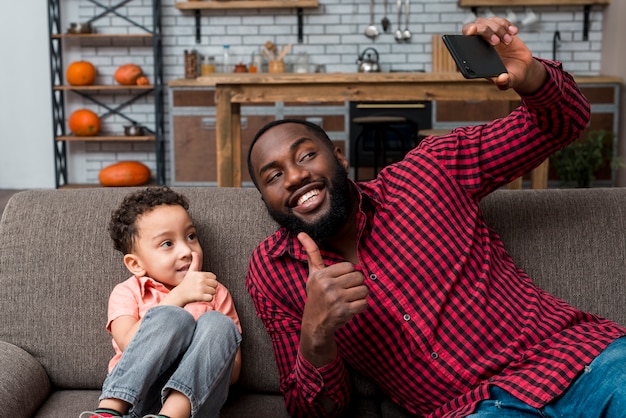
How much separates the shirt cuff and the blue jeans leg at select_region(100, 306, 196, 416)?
0.25m

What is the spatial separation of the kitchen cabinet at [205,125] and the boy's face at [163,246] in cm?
402

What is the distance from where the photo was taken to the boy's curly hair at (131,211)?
1.73 metres

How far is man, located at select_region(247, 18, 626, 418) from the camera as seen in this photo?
140cm

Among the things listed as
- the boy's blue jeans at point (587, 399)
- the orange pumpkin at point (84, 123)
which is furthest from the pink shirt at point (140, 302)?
the orange pumpkin at point (84, 123)

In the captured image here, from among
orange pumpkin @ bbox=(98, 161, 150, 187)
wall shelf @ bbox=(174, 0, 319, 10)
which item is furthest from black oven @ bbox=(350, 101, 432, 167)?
orange pumpkin @ bbox=(98, 161, 150, 187)

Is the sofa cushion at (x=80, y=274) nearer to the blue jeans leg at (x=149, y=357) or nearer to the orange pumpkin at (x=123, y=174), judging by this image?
the blue jeans leg at (x=149, y=357)

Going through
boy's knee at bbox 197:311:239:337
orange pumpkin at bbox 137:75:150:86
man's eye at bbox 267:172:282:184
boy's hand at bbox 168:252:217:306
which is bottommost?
boy's knee at bbox 197:311:239:337

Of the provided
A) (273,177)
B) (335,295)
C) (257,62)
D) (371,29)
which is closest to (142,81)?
(257,62)

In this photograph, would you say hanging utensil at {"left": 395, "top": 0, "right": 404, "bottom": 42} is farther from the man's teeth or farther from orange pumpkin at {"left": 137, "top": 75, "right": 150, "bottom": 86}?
the man's teeth

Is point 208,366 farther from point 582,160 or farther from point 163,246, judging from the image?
point 582,160

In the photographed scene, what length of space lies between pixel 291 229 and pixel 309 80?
7.54 feet

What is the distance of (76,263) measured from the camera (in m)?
1.84

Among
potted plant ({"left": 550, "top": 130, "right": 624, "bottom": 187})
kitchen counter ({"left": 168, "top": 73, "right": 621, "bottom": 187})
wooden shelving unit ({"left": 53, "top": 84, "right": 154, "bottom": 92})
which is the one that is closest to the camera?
kitchen counter ({"left": 168, "top": 73, "right": 621, "bottom": 187})

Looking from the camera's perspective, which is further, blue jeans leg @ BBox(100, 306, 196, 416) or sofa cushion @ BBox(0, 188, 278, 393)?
sofa cushion @ BBox(0, 188, 278, 393)
